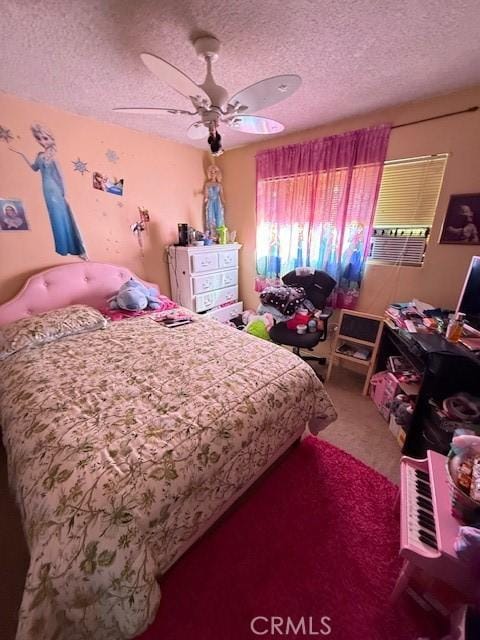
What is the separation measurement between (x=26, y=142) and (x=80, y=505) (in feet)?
Result: 8.95

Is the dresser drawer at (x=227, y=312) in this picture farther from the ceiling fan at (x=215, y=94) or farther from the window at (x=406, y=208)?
the ceiling fan at (x=215, y=94)

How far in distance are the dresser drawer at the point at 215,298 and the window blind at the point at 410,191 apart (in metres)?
1.92

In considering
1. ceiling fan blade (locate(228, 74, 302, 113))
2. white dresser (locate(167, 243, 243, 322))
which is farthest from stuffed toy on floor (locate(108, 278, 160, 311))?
ceiling fan blade (locate(228, 74, 302, 113))

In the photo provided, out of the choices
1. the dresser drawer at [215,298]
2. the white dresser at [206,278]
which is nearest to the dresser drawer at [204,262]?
the white dresser at [206,278]

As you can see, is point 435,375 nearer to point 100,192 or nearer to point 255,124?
point 255,124

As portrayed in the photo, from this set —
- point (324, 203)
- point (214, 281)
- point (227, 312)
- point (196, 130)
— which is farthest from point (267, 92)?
point (227, 312)

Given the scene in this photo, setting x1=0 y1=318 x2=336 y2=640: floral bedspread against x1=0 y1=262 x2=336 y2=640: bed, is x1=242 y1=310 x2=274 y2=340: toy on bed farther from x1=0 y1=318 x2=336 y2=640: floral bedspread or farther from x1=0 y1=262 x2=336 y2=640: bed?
x1=0 y1=318 x2=336 y2=640: floral bedspread

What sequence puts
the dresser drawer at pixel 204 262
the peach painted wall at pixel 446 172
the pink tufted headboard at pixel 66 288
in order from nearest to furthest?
the peach painted wall at pixel 446 172 → the pink tufted headboard at pixel 66 288 → the dresser drawer at pixel 204 262

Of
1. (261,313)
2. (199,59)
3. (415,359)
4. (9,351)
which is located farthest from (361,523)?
(199,59)

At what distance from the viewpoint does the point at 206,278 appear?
10.5 feet

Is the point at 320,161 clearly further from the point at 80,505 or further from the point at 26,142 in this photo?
the point at 80,505

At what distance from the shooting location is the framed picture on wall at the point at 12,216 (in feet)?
6.83

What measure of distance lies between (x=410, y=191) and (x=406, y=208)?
139 millimetres

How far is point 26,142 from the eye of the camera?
210cm
